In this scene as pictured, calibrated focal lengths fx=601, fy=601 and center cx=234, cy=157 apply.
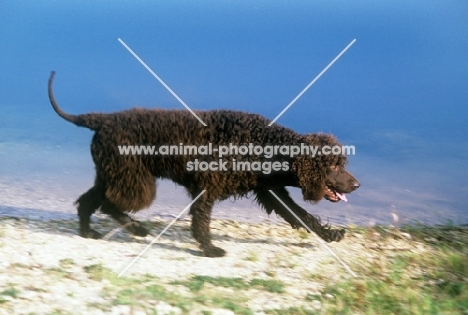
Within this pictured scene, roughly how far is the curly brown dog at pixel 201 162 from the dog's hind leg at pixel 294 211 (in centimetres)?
29

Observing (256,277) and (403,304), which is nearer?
(403,304)

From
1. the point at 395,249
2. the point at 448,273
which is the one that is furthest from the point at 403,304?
the point at 395,249

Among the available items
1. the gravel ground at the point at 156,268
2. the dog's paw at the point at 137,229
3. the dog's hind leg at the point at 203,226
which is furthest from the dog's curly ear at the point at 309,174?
the dog's paw at the point at 137,229

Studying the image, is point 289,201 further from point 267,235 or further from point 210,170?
point 210,170

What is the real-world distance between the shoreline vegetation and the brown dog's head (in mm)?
432

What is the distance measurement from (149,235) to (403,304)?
2072 mm

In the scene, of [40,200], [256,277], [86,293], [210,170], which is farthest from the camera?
[40,200]

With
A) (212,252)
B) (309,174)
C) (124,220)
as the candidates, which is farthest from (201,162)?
(124,220)

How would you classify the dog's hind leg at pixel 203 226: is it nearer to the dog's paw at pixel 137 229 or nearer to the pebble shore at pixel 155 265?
the pebble shore at pixel 155 265

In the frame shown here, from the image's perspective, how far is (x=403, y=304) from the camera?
11.0 feet

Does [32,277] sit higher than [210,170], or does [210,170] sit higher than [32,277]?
[210,170]

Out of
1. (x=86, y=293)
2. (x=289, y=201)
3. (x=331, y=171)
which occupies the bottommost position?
(x=86, y=293)

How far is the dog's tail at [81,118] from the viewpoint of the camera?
4.31m

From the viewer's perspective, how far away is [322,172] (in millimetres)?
4277
